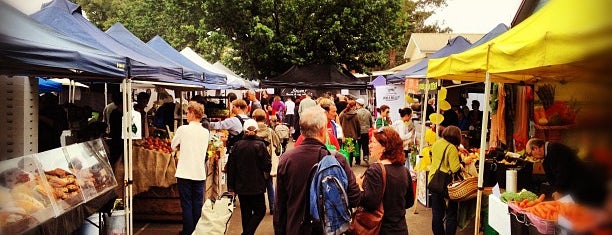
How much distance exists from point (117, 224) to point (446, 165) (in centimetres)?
420

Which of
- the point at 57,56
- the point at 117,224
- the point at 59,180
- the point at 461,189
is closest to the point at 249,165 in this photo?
the point at 117,224

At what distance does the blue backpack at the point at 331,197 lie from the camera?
395 cm

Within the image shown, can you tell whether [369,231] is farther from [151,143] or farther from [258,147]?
[151,143]

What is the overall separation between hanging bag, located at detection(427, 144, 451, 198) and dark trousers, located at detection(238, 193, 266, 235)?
2195mm

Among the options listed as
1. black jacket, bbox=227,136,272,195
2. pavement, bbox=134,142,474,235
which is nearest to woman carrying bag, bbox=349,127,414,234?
black jacket, bbox=227,136,272,195

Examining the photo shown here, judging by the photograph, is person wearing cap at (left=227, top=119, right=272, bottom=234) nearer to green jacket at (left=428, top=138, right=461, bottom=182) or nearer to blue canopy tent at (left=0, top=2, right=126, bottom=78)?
blue canopy tent at (left=0, top=2, right=126, bottom=78)

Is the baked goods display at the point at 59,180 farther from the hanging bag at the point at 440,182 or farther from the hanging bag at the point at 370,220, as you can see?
the hanging bag at the point at 440,182

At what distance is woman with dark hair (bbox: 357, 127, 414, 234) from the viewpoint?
4344 millimetres

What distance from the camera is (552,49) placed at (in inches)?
149

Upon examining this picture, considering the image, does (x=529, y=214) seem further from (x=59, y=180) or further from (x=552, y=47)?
(x=59, y=180)

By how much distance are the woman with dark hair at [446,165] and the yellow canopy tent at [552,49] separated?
2.24ft

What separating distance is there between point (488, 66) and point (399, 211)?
6.23 feet

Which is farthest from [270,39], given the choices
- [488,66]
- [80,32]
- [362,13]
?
[488,66]

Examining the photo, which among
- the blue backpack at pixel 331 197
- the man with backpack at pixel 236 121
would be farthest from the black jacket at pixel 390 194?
the man with backpack at pixel 236 121
